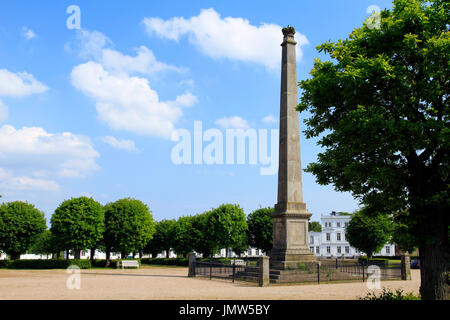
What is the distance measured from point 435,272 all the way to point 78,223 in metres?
37.7

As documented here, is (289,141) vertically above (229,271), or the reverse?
(289,141)

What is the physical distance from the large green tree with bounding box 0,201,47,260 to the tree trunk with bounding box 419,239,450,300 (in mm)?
44244

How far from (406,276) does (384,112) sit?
18.3 meters

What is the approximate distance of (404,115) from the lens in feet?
35.7

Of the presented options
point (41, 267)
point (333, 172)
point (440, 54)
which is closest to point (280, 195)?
point (333, 172)

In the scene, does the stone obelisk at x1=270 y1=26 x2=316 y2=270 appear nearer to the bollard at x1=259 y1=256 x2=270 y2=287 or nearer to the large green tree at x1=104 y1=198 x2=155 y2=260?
the bollard at x1=259 y1=256 x2=270 y2=287

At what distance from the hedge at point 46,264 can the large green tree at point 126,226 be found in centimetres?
477

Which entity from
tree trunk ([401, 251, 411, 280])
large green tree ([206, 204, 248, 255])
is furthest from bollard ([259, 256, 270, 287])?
large green tree ([206, 204, 248, 255])

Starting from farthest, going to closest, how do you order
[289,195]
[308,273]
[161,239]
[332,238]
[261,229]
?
[332,238], [161,239], [261,229], [289,195], [308,273]

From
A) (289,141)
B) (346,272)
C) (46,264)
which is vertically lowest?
(46,264)

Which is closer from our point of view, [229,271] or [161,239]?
[229,271]

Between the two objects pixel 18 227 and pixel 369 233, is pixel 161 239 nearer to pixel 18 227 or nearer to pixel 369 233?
pixel 18 227

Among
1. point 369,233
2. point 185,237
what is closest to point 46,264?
point 185,237

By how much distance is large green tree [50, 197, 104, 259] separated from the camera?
136 feet
